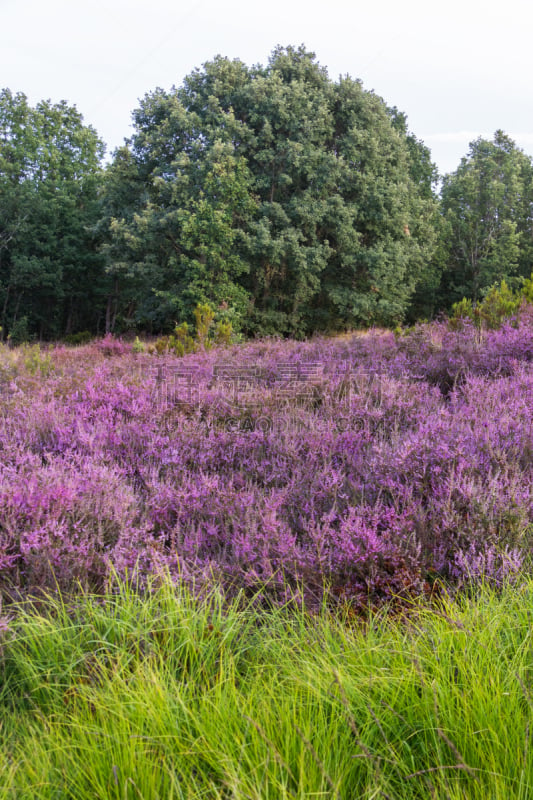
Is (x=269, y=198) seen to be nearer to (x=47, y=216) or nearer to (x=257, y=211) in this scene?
(x=257, y=211)

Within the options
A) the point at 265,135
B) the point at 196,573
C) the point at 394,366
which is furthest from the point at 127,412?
the point at 265,135

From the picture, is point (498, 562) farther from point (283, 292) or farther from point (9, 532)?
point (283, 292)

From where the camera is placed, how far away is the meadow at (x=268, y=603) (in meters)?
1.54

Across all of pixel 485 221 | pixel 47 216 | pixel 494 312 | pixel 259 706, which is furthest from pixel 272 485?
pixel 485 221

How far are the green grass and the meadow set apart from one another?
11mm

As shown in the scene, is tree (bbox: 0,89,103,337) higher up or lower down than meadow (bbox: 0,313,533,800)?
higher up

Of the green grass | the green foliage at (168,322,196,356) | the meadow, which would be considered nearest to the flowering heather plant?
the meadow

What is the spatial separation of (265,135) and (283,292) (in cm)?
657

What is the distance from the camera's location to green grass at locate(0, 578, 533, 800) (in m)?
1.48

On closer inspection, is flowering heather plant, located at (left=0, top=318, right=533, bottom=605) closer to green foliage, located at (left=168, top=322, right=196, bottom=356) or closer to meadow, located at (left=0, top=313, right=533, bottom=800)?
meadow, located at (left=0, top=313, right=533, bottom=800)

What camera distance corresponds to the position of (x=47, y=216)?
33.3m

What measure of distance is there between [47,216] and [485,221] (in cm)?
2693

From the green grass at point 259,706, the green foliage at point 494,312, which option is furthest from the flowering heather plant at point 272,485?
the green foliage at point 494,312

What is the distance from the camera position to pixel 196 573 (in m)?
2.60
